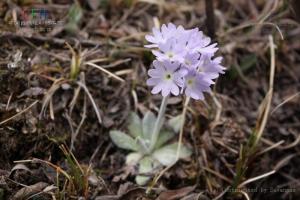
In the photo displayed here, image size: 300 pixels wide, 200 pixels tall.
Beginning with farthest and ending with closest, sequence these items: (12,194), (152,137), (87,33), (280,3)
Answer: (280,3) → (87,33) → (152,137) → (12,194)

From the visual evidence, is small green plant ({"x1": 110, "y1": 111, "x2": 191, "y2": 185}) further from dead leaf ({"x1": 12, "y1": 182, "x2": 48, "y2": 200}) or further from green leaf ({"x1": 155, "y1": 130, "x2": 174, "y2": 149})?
dead leaf ({"x1": 12, "y1": 182, "x2": 48, "y2": 200})

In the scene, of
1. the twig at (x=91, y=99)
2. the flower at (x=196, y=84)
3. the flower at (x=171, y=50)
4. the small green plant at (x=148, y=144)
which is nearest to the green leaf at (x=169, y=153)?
the small green plant at (x=148, y=144)

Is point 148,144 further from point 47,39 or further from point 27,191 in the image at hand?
point 47,39

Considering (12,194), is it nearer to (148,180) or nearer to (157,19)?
(148,180)

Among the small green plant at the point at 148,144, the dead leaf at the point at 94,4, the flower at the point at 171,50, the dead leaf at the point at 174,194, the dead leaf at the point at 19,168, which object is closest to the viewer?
the flower at the point at 171,50

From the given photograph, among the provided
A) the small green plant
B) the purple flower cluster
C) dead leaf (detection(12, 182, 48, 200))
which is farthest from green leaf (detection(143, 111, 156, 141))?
dead leaf (detection(12, 182, 48, 200))

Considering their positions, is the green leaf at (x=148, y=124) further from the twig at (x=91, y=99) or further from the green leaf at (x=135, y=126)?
the twig at (x=91, y=99)

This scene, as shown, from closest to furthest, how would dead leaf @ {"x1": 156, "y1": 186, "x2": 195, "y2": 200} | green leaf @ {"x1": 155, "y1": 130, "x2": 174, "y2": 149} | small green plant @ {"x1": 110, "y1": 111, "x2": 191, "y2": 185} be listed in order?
1. dead leaf @ {"x1": 156, "y1": 186, "x2": 195, "y2": 200}
2. small green plant @ {"x1": 110, "y1": 111, "x2": 191, "y2": 185}
3. green leaf @ {"x1": 155, "y1": 130, "x2": 174, "y2": 149}

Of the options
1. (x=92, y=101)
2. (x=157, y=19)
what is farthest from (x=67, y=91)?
(x=157, y=19)
